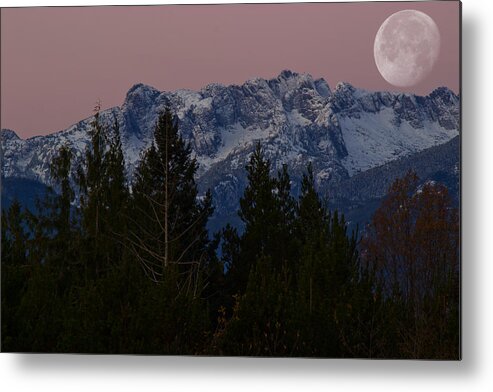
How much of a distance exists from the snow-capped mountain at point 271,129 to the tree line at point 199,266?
3.4 inches

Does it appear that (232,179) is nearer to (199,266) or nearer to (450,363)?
(199,266)

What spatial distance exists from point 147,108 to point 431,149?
6.58ft

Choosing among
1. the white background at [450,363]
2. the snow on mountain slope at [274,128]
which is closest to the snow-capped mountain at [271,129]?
A: the snow on mountain slope at [274,128]

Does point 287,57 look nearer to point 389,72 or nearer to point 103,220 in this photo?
point 389,72

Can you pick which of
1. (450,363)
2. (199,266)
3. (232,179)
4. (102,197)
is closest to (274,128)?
(232,179)

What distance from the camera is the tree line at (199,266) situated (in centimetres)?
742

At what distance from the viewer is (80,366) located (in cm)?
772

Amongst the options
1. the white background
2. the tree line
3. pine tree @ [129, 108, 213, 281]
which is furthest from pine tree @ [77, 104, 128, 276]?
the white background

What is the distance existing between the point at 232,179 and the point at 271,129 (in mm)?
448

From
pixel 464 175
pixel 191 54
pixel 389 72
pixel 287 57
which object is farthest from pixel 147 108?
pixel 464 175

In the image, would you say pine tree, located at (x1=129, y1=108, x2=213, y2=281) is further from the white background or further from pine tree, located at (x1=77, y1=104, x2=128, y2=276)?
the white background

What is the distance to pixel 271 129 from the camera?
761 centimetres

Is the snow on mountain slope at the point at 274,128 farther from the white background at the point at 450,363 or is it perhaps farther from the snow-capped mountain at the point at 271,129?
the white background at the point at 450,363

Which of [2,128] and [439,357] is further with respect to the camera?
[2,128]
